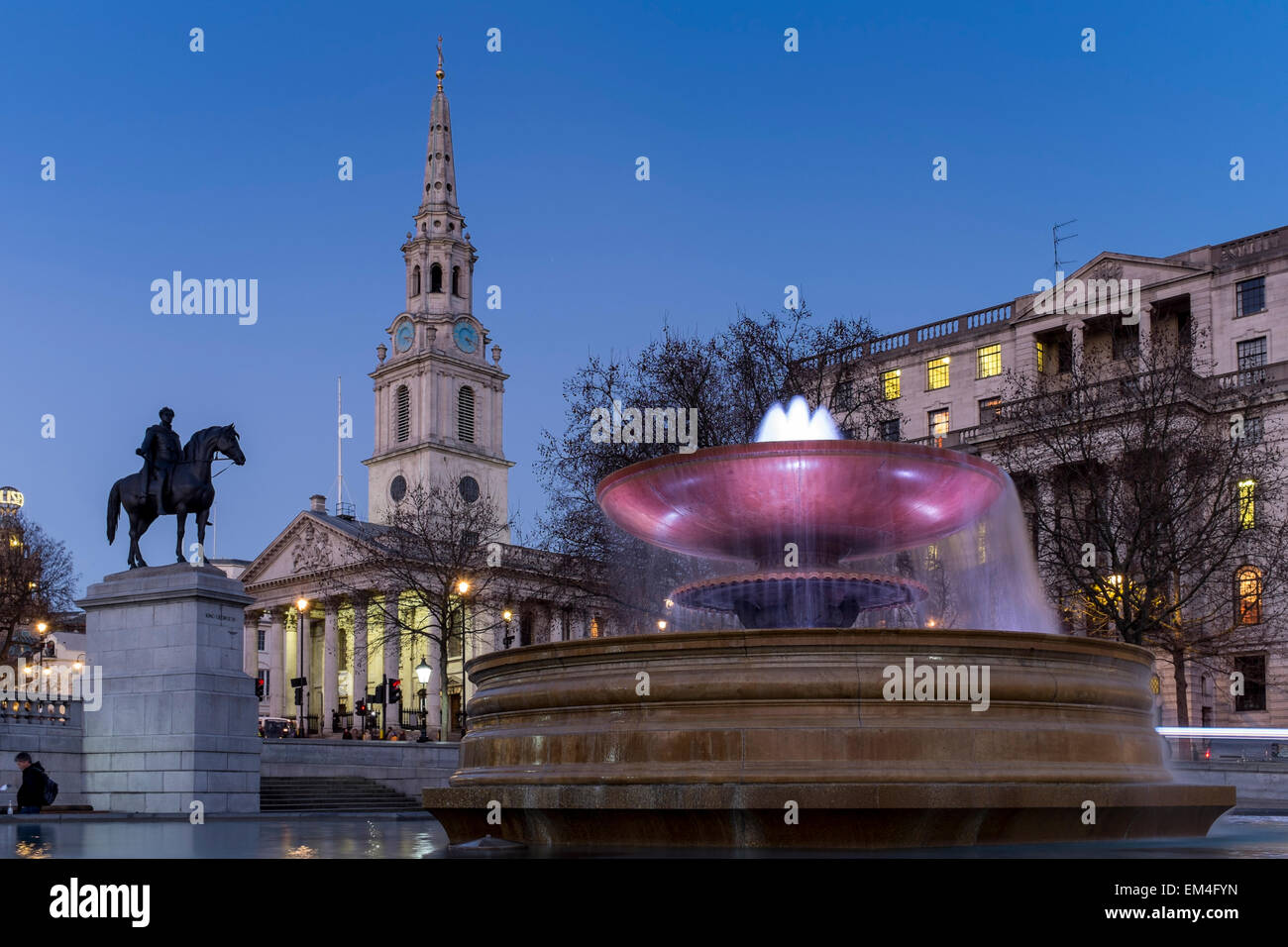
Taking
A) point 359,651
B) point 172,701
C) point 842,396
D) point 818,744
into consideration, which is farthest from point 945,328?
point 818,744

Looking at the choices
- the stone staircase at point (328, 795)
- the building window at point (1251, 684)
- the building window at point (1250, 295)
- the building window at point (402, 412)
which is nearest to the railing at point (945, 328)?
the building window at point (1250, 295)

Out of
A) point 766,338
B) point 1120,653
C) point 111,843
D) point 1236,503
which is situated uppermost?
point 766,338

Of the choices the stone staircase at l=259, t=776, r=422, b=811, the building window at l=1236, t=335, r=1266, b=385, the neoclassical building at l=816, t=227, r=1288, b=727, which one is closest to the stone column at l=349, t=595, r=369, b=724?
the neoclassical building at l=816, t=227, r=1288, b=727

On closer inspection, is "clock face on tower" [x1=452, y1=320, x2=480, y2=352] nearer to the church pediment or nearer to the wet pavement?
the church pediment

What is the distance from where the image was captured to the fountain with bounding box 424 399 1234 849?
8.83m

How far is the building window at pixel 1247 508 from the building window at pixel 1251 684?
1283cm

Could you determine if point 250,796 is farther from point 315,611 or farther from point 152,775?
point 315,611

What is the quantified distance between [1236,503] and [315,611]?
2802 inches

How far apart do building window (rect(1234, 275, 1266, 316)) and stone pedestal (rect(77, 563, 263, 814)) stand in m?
45.2

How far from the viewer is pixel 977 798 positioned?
28.6 feet

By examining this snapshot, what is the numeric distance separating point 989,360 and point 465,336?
51763 mm

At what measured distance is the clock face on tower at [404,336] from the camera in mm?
104250

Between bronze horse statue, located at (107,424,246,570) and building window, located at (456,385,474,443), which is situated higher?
building window, located at (456,385,474,443)
